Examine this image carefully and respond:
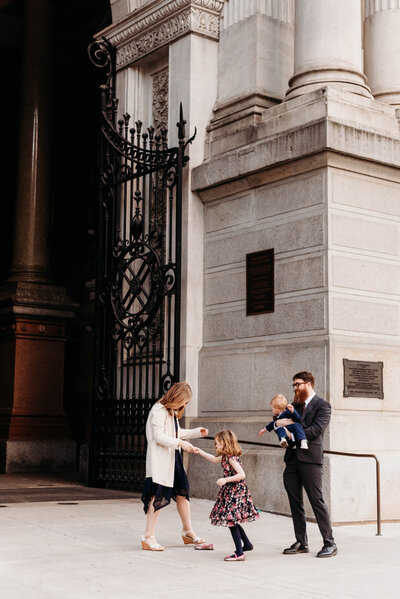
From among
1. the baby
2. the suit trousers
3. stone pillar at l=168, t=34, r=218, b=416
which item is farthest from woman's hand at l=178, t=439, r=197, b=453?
stone pillar at l=168, t=34, r=218, b=416

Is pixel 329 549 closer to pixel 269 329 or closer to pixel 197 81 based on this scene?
pixel 269 329

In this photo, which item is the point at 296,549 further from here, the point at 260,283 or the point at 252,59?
the point at 252,59

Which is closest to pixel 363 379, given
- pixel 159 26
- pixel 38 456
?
pixel 159 26

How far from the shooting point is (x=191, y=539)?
8750 millimetres

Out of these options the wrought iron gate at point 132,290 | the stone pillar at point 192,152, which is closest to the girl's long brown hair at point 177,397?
the wrought iron gate at point 132,290

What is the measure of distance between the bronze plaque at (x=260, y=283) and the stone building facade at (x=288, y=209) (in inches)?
4.5

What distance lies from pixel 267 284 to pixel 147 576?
5777 millimetres

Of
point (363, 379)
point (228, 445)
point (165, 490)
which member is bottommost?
point (165, 490)

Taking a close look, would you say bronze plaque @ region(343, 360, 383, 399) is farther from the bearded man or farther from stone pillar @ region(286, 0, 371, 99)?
stone pillar @ region(286, 0, 371, 99)

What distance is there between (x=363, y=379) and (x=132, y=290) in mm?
4107

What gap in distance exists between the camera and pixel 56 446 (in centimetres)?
1839

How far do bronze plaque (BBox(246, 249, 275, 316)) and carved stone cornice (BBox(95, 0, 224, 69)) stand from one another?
377cm

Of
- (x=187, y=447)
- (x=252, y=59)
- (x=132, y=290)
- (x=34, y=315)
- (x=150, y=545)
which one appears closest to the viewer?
(x=187, y=447)

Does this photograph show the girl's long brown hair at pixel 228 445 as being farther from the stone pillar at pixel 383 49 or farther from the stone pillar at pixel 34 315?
the stone pillar at pixel 34 315
